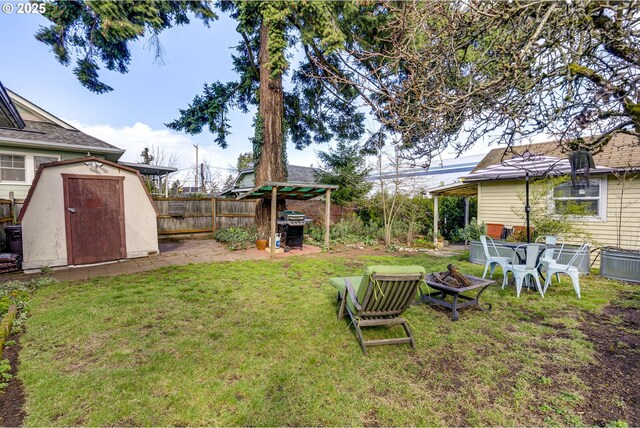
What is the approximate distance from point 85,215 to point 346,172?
914 cm

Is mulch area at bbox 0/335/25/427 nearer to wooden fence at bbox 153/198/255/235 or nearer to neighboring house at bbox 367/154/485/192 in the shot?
wooden fence at bbox 153/198/255/235

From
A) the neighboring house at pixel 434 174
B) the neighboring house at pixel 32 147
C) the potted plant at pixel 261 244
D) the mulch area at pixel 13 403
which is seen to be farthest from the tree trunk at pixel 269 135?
the mulch area at pixel 13 403

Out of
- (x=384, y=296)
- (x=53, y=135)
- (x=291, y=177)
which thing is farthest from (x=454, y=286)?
(x=291, y=177)

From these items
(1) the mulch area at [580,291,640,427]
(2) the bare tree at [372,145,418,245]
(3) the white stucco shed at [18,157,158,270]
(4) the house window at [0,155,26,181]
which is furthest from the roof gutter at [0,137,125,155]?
(1) the mulch area at [580,291,640,427]

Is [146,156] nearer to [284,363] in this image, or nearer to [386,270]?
[284,363]

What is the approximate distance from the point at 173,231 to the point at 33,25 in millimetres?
6846

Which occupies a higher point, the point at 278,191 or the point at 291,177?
the point at 291,177

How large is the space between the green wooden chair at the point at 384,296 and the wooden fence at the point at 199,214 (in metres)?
9.66

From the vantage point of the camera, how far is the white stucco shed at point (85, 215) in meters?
5.84

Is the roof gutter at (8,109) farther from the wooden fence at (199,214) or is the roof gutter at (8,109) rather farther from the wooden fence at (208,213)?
the wooden fence at (199,214)

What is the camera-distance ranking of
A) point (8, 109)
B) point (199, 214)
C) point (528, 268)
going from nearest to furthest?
point (8, 109) < point (528, 268) < point (199, 214)

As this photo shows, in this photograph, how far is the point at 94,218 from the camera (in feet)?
21.4

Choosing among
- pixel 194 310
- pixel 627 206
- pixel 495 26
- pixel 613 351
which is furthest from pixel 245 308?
pixel 627 206

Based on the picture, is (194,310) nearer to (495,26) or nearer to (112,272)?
(112,272)
